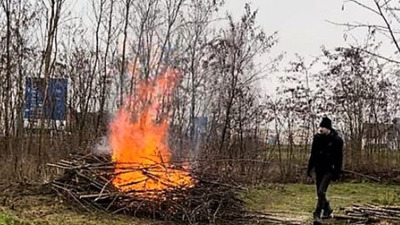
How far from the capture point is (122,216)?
1002 cm

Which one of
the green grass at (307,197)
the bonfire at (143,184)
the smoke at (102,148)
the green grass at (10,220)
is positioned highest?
the smoke at (102,148)

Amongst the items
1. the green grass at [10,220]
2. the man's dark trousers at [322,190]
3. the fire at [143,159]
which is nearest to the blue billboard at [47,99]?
the fire at [143,159]

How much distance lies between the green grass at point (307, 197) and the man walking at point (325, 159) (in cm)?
154

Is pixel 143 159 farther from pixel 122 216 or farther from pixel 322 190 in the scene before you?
pixel 322 190

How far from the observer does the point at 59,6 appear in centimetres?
1619

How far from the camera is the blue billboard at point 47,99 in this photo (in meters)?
16.8

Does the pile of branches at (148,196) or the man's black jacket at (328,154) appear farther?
the pile of branches at (148,196)

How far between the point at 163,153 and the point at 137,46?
706 centimetres

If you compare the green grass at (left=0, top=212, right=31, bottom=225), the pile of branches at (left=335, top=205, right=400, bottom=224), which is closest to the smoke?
the green grass at (left=0, top=212, right=31, bottom=225)

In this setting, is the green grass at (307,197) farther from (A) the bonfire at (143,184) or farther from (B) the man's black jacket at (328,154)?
(B) the man's black jacket at (328,154)

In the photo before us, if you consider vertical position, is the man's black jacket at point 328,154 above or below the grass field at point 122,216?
above

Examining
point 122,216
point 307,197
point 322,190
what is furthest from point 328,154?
point 307,197

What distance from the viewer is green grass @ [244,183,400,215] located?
12.2 meters

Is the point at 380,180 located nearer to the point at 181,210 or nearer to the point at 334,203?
the point at 334,203
